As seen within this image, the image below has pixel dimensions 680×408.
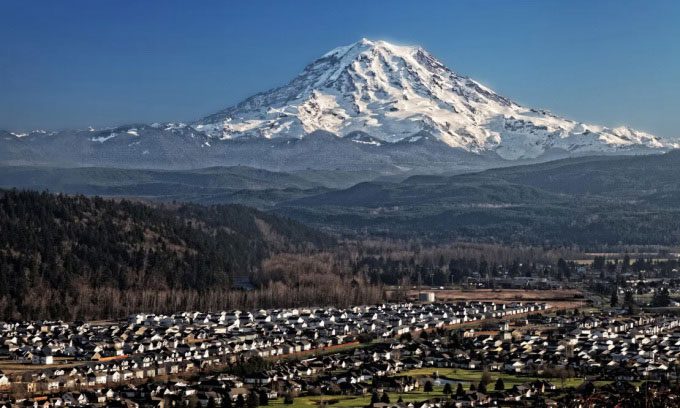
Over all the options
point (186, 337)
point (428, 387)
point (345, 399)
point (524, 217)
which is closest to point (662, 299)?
point (186, 337)

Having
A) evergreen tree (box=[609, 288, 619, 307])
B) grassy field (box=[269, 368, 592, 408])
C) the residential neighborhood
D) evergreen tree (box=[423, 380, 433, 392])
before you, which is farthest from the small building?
evergreen tree (box=[423, 380, 433, 392])

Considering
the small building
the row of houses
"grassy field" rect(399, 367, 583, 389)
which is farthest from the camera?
the small building

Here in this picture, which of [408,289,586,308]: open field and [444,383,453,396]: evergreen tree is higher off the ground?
[408,289,586,308]: open field

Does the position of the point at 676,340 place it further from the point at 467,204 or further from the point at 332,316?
the point at 467,204

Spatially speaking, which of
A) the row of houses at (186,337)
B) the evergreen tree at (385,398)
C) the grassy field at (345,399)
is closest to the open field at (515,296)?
the row of houses at (186,337)

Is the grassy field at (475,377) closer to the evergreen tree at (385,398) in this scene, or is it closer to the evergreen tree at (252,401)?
the evergreen tree at (385,398)

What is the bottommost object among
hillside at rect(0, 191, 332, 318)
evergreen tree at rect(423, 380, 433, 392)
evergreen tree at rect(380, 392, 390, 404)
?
evergreen tree at rect(380, 392, 390, 404)

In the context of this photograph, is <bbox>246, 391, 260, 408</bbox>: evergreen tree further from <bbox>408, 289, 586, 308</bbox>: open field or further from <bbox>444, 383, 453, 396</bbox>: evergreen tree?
<bbox>408, 289, 586, 308</bbox>: open field

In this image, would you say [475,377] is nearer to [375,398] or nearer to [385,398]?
[385,398]

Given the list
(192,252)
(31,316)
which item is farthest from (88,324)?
(192,252)
